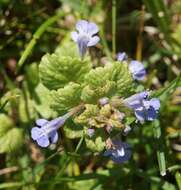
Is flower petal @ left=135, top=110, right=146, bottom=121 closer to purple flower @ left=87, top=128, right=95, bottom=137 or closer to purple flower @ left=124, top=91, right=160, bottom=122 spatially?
purple flower @ left=124, top=91, right=160, bottom=122

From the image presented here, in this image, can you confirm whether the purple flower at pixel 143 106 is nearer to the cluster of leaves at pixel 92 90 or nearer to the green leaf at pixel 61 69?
the cluster of leaves at pixel 92 90

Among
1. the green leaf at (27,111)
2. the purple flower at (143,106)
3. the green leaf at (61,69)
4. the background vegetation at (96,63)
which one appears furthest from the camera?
the green leaf at (27,111)

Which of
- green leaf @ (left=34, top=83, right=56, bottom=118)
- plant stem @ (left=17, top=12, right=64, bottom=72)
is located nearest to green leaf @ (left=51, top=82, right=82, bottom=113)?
green leaf @ (left=34, top=83, right=56, bottom=118)

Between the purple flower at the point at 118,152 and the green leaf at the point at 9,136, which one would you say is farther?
the green leaf at the point at 9,136

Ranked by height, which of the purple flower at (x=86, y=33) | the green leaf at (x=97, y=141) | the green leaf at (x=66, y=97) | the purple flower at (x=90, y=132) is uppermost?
the purple flower at (x=86, y=33)

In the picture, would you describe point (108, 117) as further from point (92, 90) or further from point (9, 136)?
point (9, 136)

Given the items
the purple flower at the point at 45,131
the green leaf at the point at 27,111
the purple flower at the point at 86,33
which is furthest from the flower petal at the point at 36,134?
the green leaf at the point at 27,111

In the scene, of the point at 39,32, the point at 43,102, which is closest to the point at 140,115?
the point at 43,102
